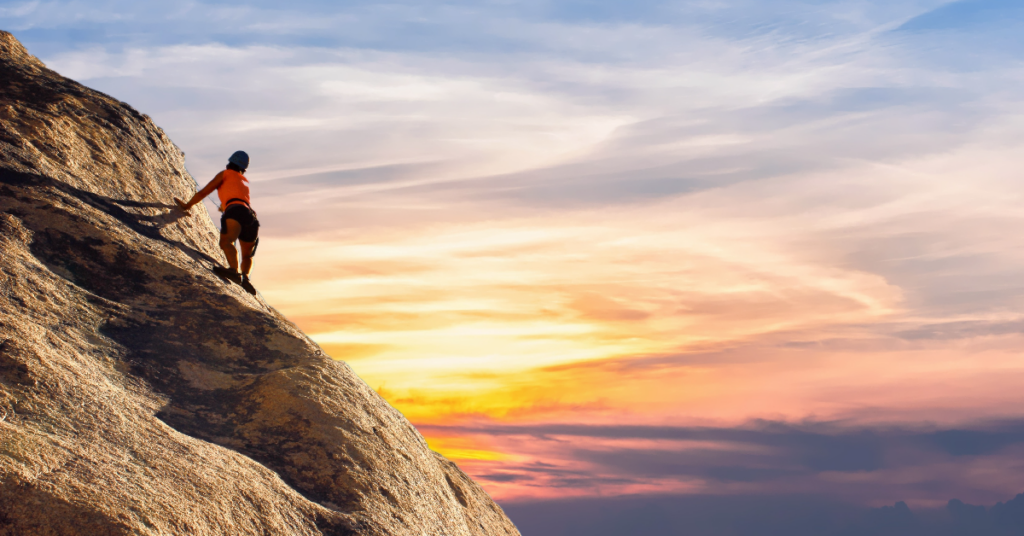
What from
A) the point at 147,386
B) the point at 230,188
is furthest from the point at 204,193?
the point at 147,386

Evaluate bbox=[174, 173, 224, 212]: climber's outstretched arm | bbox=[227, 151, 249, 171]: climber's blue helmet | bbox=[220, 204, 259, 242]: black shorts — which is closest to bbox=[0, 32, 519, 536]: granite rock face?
bbox=[174, 173, 224, 212]: climber's outstretched arm

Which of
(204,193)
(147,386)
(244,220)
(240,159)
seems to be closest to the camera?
(147,386)

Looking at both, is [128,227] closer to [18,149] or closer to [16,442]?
[18,149]

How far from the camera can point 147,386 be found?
11.5 meters

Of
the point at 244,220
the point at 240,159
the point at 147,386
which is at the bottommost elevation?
the point at 147,386

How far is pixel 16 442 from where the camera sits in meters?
8.07

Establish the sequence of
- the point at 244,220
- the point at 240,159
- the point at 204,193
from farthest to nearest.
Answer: the point at 240,159 → the point at 244,220 → the point at 204,193

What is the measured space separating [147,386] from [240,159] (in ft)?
21.4

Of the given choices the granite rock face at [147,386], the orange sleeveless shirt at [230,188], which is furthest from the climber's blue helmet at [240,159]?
the granite rock face at [147,386]

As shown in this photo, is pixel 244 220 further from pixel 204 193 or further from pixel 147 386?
pixel 147 386

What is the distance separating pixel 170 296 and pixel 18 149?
4002 millimetres

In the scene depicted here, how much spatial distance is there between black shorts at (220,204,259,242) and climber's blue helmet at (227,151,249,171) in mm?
913

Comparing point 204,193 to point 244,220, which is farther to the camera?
point 244,220

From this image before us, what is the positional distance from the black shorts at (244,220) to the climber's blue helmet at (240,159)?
913mm
